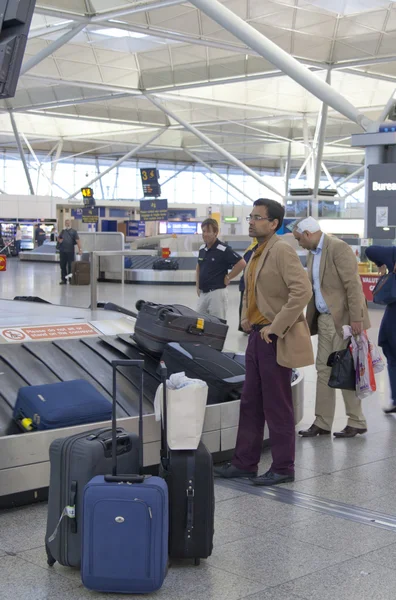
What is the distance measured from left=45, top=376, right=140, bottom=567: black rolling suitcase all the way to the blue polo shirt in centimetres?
573

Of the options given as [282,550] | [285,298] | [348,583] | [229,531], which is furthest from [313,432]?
[348,583]

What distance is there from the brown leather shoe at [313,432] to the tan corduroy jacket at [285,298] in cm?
156

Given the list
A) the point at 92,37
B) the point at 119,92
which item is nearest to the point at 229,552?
the point at 92,37

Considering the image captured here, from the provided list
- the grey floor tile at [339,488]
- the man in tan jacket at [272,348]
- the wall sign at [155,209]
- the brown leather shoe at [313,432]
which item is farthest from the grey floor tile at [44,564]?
the wall sign at [155,209]

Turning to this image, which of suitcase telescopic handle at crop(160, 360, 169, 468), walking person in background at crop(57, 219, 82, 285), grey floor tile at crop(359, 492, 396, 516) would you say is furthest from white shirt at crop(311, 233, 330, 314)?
walking person in background at crop(57, 219, 82, 285)

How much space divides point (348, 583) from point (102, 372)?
10.2ft

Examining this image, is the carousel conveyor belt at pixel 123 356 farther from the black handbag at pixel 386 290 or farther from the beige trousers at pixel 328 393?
the black handbag at pixel 386 290

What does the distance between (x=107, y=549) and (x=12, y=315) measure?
534cm

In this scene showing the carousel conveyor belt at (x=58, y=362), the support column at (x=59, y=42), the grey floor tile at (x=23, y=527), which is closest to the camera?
the grey floor tile at (x=23, y=527)

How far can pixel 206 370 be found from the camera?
6.10 metres

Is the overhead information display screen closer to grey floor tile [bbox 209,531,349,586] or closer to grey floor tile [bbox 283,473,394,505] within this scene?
grey floor tile [bbox 283,473,394,505]

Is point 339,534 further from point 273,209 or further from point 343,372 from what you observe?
point 343,372

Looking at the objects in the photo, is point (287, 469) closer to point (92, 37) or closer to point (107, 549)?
point (107, 549)

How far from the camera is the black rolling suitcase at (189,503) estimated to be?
12.8ft
